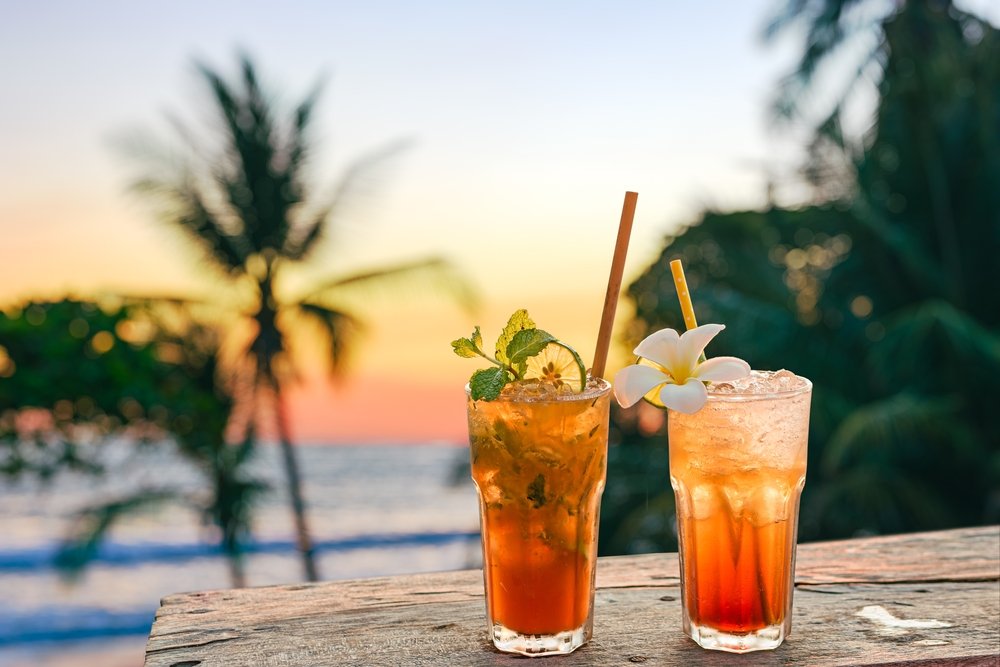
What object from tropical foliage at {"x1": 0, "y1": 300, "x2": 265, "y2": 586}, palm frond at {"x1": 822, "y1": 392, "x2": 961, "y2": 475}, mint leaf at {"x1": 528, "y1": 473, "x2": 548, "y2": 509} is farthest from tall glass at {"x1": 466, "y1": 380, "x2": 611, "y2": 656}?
tropical foliage at {"x1": 0, "y1": 300, "x2": 265, "y2": 586}

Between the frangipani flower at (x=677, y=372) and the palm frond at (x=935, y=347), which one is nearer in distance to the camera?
the frangipani flower at (x=677, y=372)

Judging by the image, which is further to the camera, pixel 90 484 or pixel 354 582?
pixel 90 484

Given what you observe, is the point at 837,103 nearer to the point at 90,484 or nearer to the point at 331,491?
the point at 331,491

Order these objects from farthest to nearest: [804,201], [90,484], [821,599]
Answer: [90,484] → [804,201] → [821,599]

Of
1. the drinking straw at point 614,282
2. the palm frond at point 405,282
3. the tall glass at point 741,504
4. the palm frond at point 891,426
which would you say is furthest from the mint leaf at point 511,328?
the palm frond at point 405,282

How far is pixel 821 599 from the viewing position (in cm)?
202

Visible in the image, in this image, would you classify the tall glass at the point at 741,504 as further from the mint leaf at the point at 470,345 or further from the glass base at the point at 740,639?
the mint leaf at the point at 470,345

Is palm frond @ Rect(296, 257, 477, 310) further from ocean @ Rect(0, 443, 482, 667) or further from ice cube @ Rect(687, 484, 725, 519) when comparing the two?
ice cube @ Rect(687, 484, 725, 519)

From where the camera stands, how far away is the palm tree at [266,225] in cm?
1396

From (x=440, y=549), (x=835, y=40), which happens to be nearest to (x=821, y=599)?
(x=835, y=40)

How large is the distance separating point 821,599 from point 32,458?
383 inches

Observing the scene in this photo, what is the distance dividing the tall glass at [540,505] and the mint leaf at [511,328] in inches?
2.4

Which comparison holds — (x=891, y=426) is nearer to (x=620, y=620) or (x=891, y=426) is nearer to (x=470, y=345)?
(x=620, y=620)

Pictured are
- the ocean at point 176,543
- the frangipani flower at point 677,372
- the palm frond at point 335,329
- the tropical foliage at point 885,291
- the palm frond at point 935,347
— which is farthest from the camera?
the ocean at point 176,543
